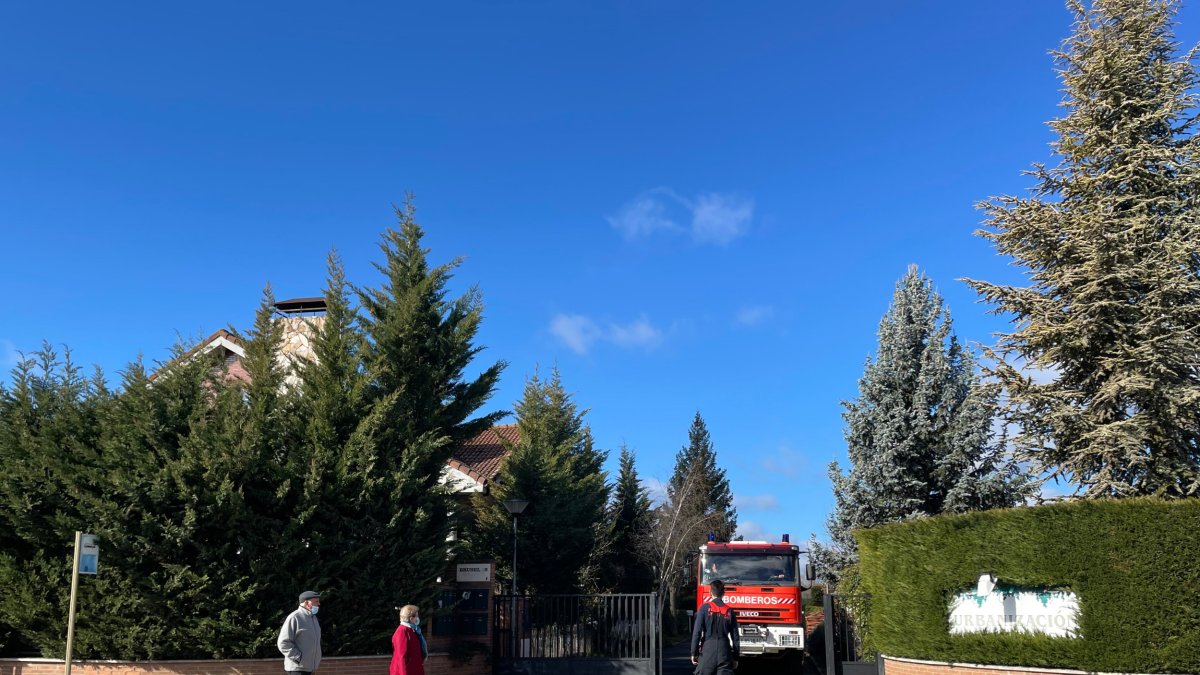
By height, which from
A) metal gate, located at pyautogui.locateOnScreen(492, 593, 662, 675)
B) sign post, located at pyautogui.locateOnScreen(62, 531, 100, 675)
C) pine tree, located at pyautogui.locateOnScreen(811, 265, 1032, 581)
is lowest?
metal gate, located at pyautogui.locateOnScreen(492, 593, 662, 675)

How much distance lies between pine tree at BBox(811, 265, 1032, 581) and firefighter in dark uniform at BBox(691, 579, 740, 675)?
8950 millimetres

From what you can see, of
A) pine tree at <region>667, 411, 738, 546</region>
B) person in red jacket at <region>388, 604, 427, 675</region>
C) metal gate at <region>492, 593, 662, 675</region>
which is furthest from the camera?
pine tree at <region>667, 411, 738, 546</region>

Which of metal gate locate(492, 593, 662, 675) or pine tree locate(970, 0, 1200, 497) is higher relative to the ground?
pine tree locate(970, 0, 1200, 497)

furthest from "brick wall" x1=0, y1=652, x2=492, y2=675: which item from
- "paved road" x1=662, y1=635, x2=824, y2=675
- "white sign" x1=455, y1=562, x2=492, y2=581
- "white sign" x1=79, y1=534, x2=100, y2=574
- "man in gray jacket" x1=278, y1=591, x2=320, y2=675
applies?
"paved road" x1=662, y1=635, x2=824, y2=675

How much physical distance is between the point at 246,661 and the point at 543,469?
11.4 m

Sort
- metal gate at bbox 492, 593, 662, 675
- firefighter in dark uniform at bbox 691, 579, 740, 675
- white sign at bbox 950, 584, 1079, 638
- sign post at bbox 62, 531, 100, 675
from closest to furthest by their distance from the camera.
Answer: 1. white sign at bbox 950, 584, 1079, 638
2. firefighter in dark uniform at bbox 691, 579, 740, 675
3. sign post at bbox 62, 531, 100, 675
4. metal gate at bbox 492, 593, 662, 675

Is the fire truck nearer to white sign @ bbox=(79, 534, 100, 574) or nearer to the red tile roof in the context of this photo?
the red tile roof

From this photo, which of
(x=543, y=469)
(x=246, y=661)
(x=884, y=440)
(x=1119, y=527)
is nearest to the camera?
(x=1119, y=527)

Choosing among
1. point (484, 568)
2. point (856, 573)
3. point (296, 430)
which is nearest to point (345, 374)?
point (296, 430)

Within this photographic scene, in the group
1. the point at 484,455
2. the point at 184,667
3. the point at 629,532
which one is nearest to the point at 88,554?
the point at 184,667

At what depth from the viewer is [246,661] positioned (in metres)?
13.7

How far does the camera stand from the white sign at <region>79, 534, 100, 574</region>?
12.0 metres

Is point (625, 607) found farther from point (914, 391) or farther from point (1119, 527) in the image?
point (1119, 527)

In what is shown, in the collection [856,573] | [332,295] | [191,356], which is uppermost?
[332,295]
